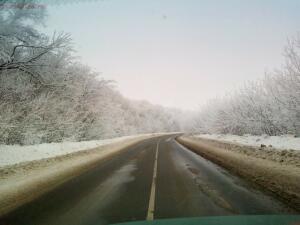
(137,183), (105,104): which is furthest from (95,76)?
(137,183)

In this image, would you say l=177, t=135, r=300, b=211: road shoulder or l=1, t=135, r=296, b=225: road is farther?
l=177, t=135, r=300, b=211: road shoulder

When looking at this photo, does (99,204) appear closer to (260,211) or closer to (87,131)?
(260,211)

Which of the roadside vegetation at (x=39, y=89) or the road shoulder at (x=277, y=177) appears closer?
the road shoulder at (x=277, y=177)

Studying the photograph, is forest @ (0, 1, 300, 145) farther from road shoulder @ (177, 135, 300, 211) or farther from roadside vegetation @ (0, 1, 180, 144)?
road shoulder @ (177, 135, 300, 211)

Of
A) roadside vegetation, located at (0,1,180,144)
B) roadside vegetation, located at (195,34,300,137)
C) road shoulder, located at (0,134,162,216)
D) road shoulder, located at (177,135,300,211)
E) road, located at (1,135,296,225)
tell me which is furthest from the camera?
roadside vegetation, located at (195,34,300,137)

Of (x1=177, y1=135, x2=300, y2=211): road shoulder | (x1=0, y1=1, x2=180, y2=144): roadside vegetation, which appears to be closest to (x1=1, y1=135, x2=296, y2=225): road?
(x1=177, y1=135, x2=300, y2=211): road shoulder

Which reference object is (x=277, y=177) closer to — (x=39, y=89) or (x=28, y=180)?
(x=28, y=180)

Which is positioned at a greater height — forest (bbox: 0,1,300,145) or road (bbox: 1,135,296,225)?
forest (bbox: 0,1,300,145)

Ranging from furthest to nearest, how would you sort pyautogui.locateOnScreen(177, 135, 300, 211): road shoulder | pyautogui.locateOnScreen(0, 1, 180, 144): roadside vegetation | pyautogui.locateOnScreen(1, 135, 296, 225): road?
pyautogui.locateOnScreen(0, 1, 180, 144): roadside vegetation, pyautogui.locateOnScreen(177, 135, 300, 211): road shoulder, pyautogui.locateOnScreen(1, 135, 296, 225): road

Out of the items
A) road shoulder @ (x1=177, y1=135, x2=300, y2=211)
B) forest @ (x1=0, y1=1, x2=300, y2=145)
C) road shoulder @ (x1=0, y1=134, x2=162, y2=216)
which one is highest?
forest @ (x1=0, y1=1, x2=300, y2=145)

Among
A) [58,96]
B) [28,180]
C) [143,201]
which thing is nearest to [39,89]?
[58,96]

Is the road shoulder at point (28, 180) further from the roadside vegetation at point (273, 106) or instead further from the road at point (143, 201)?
the roadside vegetation at point (273, 106)

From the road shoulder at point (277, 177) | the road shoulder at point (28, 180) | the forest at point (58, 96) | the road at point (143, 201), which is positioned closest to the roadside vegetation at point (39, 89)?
the forest at point (58, 96)

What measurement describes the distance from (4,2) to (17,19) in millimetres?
910
